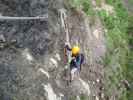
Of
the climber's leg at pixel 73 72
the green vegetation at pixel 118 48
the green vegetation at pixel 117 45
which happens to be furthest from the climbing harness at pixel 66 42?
the green vegetation at pixel 118 48

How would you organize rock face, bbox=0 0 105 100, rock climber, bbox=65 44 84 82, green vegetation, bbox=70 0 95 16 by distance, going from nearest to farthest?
1. rock face, bbox=0 0 105 100
2. rock climber, bbox=65 44 84 82
3. green vegetation, bbox=70 0 95 16

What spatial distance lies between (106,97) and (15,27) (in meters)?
6.56

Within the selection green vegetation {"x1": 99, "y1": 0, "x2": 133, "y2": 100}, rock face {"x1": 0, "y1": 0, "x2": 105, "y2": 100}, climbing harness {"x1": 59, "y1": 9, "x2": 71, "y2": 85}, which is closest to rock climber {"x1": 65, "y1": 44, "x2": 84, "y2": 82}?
climbing harness {"x1": 59, "y1": 9, "x2": 71, "y2": 85}

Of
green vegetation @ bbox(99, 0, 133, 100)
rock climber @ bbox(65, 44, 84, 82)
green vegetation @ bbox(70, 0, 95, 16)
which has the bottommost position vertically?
green vegetation @ bbox(99, 0, 133, 100)

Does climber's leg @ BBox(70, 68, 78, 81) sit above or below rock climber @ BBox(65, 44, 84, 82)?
below

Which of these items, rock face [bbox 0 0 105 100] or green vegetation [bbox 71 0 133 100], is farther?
green vegetation [bbox 71 0 133 100]

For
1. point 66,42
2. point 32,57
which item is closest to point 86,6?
point 66,42

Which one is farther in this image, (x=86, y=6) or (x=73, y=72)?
(x=86, y=6)

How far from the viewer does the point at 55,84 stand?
41.5 feet

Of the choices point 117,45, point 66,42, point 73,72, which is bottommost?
point 117,45

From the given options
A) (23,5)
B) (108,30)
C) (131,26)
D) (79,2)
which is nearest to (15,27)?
(23,5)

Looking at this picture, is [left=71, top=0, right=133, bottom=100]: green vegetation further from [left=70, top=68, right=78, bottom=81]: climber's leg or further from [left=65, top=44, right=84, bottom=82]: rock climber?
[left=65, top=44, right=84, bottom=82]: rock climber

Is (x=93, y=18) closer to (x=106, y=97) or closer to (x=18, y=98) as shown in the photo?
(x=106, y=97)

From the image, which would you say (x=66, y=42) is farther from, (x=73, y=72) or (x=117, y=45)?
(x=117, y=45)
